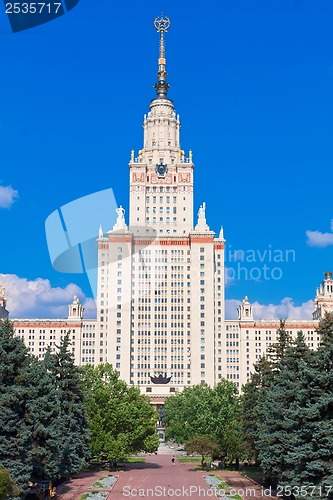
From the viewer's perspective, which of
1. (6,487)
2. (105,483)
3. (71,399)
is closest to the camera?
(6,487)

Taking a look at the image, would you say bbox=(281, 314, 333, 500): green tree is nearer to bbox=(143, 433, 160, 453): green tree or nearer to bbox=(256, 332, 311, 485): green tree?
bbox=(256, 332, 311, 485): green tree

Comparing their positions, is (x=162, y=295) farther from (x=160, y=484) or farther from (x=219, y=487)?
(x=219, y=487)

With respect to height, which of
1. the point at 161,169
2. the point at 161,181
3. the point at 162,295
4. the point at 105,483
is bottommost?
the point at 105,483

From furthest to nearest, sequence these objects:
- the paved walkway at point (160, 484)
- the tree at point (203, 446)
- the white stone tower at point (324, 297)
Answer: the white stone tower at point (324, 297)
the tree at point (203, 446)
the paved walkway at point (160, 484)

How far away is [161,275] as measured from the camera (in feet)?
420

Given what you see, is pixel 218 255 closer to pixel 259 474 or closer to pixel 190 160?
pixel 190 160

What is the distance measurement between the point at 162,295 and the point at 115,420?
6940 cm

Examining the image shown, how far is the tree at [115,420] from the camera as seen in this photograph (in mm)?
56406

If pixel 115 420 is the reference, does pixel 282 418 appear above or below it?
above

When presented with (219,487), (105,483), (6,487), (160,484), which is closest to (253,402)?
(219,487)

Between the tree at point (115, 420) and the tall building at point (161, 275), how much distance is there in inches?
2270

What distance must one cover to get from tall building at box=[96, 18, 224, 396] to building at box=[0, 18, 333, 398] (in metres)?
0.19

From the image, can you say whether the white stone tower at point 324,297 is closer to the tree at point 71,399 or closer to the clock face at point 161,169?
the clock face at point 161,169

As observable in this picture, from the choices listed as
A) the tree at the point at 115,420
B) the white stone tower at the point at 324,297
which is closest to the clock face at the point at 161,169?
the white stone tower at the point at 324,297
